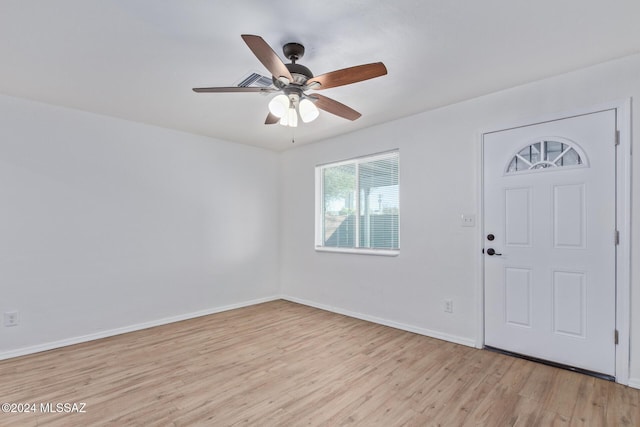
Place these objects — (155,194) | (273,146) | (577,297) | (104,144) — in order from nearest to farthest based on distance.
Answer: (577,297) → (104,144) → (155,194) → (273,146)

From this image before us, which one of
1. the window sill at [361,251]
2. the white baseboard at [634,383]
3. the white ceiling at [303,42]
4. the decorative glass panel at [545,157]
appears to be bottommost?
the white baseboard at [634,383]

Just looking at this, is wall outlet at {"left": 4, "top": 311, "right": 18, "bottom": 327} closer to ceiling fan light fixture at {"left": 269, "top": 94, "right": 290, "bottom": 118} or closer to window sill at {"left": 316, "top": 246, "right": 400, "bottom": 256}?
ceiling fan light fixture at {"left": 269, "top": 94, "right": 290, "bottom": 118}

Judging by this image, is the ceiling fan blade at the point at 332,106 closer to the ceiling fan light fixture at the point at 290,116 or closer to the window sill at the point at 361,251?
the ceiling fan light fixture at the point at 290,116

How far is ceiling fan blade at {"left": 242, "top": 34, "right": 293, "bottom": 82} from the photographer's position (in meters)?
1.60

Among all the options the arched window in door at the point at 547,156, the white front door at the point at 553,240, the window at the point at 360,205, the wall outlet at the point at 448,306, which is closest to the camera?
the white front door at the point at 553,240

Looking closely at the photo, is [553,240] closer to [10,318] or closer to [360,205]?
[360,205]

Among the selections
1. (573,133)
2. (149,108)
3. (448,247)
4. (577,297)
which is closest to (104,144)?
(149,108)

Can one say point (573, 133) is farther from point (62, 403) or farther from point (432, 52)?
point (62, 403)

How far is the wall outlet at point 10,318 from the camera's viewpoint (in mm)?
2928

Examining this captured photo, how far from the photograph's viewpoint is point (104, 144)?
3.49m

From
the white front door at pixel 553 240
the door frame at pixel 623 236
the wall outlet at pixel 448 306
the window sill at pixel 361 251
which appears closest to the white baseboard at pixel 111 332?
the window sill at pixel 361 251

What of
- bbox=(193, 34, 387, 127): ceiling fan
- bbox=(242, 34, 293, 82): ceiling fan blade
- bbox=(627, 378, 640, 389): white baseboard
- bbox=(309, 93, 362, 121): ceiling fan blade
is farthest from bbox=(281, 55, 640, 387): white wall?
bbox=(242, 34, 293, 82): ceiling fan blade

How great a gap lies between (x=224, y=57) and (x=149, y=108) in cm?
149

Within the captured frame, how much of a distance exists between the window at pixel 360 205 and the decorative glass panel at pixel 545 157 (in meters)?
1.28
